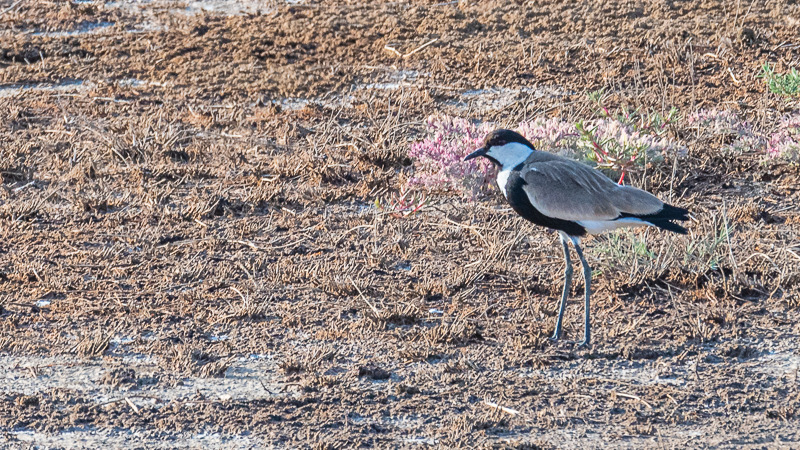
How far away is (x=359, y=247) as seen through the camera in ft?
20.0

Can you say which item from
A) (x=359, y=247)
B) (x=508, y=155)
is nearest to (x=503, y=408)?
(x=508, y=155)

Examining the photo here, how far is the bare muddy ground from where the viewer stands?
4312 mm

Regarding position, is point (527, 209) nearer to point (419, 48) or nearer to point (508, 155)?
point (508, 155)

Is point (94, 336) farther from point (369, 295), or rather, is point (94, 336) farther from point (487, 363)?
point (487, 363)

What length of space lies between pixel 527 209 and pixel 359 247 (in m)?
1.47

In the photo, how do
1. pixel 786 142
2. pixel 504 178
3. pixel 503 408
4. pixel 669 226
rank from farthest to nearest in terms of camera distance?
pixel 786 142
pixel 504 178
pixel 669 226
pixel 503 408

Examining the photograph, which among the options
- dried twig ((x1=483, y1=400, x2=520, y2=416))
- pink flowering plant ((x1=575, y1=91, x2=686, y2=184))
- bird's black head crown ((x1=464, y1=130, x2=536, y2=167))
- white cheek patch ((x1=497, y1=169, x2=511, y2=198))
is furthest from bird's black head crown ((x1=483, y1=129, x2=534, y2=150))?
dried twig ((x1=483, y1=400, x2=520, y2=416))

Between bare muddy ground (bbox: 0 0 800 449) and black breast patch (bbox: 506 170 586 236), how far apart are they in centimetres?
49

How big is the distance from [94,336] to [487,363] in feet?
6.00

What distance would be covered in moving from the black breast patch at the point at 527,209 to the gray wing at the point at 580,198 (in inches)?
0.9

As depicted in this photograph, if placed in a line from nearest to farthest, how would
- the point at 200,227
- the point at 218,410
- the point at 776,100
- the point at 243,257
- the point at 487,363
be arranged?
the point at 218,410 < the point at 487,363 < the point at 243,257 < the point at 200,227 < the point at 776,100

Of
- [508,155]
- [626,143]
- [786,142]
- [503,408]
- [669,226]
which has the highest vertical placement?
[508,155]

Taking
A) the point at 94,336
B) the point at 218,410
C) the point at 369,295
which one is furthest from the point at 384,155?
the point at 218,410

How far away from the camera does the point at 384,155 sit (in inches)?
287
